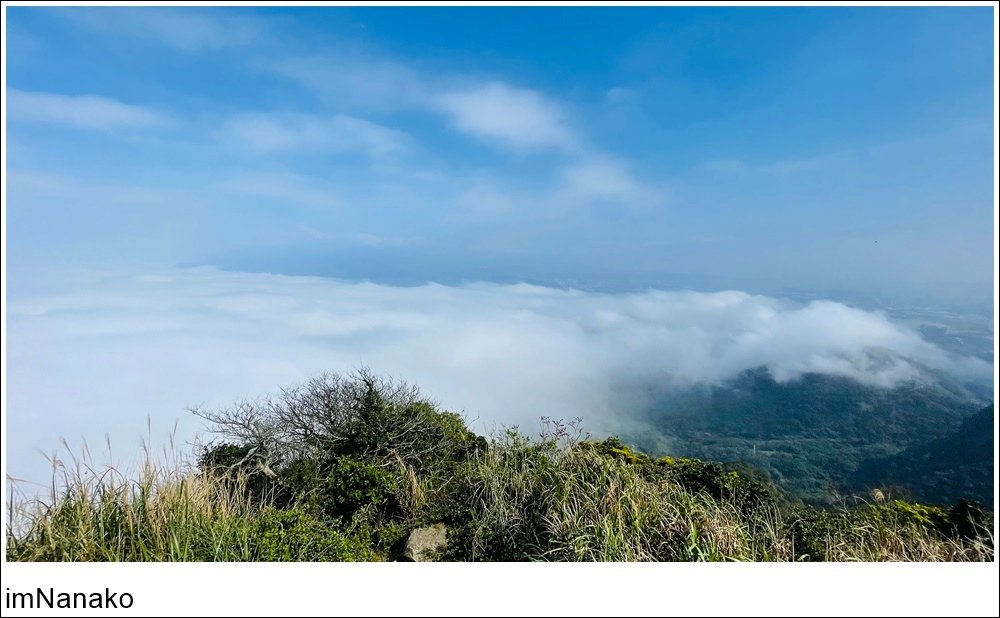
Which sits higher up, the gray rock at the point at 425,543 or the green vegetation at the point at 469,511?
the green vegetation at the point at 469,511

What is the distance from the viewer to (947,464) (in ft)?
19.6

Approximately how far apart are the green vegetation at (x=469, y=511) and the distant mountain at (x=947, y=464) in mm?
1813

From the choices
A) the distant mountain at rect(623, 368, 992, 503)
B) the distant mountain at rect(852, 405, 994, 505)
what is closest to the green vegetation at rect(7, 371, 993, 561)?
the distant mountain at rect(852, 405, 994, 505)

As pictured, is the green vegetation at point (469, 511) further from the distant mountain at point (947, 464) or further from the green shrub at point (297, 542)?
the distant mountain at point (947, 464)

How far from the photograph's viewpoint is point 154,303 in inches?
1405

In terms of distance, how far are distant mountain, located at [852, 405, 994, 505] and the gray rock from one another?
11.8ft

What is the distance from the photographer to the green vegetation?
2.67 meters

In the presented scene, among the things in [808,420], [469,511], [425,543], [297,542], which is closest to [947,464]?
[808,420]

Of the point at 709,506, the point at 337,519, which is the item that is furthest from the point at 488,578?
the point at 337,519

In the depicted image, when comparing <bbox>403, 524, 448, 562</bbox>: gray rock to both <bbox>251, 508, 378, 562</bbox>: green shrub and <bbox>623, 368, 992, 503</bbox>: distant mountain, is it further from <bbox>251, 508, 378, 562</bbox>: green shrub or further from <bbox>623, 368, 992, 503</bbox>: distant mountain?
<bbox>623, 368, 992, 503</bbox>: distant mountain

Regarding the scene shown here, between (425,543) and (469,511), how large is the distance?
0.34m

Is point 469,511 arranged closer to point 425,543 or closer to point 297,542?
point 425,543

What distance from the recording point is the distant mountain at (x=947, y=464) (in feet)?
16.8

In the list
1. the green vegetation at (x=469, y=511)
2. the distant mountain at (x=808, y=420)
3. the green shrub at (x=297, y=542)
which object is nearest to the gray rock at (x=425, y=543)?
the green vegetation at (x=469, y=511)
